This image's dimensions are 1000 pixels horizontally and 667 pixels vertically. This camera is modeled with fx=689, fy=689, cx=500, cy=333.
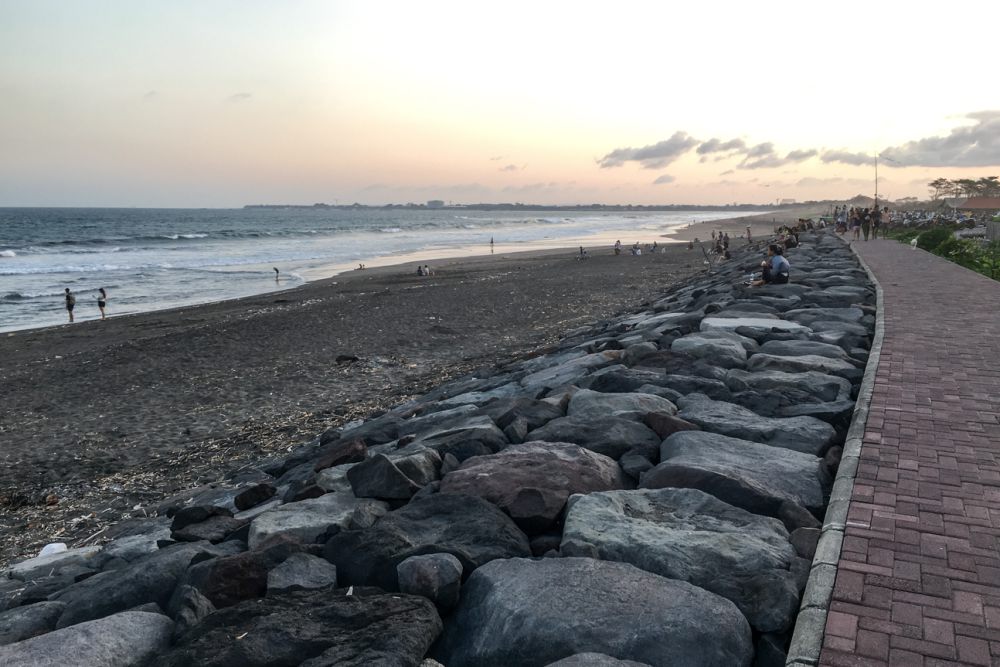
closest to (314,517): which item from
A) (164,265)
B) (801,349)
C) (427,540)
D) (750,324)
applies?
(427,540)

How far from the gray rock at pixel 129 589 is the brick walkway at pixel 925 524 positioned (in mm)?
3234

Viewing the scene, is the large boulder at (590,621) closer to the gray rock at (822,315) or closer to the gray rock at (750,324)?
the gray rock at (750,324)

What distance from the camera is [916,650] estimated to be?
8.18 ft

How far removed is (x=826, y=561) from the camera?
3121mm

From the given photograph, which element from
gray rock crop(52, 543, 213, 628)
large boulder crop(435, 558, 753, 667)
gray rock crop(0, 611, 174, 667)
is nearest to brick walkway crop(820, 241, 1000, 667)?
large boulder crop(435, 558, 753, 667)

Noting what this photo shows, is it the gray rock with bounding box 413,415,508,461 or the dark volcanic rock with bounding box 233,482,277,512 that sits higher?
the gray rock with bounding box 413,415,508,461

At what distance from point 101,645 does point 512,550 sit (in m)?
1.86

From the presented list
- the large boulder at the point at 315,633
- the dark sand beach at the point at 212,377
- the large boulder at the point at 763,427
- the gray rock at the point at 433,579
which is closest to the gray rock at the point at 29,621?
the large boulder at the point at 315,633

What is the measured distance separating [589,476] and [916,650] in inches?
81.9

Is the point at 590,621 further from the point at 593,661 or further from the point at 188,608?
the point at 188,608

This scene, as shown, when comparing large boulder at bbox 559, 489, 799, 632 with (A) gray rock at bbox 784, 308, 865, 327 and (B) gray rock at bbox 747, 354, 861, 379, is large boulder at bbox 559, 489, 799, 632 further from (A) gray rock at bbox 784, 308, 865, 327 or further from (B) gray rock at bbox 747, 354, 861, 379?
(A) gray rock at bbox 784, 308, 865, 327

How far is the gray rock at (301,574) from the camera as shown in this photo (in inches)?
130

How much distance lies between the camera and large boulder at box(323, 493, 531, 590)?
334cm

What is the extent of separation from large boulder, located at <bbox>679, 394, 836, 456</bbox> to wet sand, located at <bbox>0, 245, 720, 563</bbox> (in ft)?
17.8
